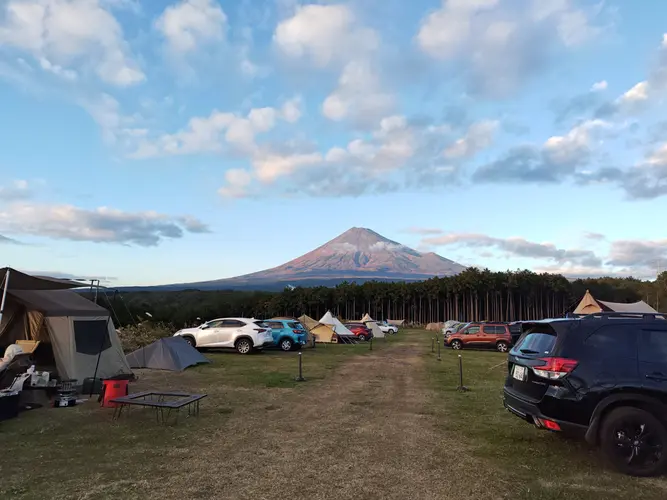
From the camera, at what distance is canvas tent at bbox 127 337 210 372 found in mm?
14320

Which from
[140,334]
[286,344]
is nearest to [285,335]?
[286,344]

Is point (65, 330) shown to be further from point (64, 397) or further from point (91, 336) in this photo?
point (64, 397)

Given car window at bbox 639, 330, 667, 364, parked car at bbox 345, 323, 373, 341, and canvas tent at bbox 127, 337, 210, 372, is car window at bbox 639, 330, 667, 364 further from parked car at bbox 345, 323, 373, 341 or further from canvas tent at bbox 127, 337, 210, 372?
parked car at bbox 345, 323, 373, 341

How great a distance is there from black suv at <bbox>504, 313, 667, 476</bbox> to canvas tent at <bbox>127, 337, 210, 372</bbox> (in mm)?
11234

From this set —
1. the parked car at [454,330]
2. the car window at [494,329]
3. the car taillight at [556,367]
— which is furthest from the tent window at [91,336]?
the car window at [494,329]

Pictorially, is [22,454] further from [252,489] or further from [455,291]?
[455,291]

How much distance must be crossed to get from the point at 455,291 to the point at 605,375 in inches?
2906

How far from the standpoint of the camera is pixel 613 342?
551cm

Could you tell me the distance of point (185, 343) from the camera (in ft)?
51.0

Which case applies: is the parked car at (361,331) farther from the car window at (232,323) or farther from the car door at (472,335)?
the car window at (232,323)

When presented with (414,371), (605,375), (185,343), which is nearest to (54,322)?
(185,343)

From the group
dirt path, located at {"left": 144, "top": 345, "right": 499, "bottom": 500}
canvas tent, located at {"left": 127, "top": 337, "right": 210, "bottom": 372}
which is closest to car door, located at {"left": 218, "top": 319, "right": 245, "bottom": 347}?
canvas tent, located at {"left": 127, "top": 337, "right": 210, "bottom": 372}

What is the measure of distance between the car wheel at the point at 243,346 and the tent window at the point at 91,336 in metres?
7.96

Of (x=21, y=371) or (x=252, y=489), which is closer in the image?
(x=252, y=489)
